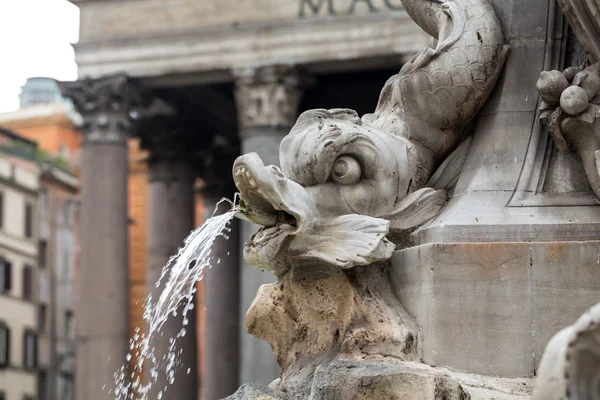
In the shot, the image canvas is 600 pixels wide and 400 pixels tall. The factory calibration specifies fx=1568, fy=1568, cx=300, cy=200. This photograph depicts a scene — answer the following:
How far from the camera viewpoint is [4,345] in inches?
1882

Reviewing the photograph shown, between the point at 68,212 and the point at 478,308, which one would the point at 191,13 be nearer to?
the point at 478,308

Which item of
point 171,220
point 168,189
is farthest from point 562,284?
point 168,189

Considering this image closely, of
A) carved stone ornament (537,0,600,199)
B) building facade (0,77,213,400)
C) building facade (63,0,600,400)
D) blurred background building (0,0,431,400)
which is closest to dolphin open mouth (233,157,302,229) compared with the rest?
carved stone ornament (537,0,600,199)

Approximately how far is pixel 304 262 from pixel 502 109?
3.18 feet

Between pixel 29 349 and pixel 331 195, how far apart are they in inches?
1781

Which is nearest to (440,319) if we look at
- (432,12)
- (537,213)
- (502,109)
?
(537,213)

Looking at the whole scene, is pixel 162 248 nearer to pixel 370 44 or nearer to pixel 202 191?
pixel 202 191

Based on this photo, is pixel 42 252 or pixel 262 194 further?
pixel 42 252

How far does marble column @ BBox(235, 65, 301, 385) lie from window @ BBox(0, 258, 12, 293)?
2280 cm

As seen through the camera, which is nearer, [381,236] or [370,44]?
[381,236]

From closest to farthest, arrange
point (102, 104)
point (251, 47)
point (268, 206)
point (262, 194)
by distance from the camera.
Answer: point (262, 194)
point (268, 206)
point (251, 47)
point (102, 104)

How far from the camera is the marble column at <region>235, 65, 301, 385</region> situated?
25469 mm

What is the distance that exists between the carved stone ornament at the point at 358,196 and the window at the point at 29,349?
44.4 metres

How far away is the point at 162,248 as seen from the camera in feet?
102
